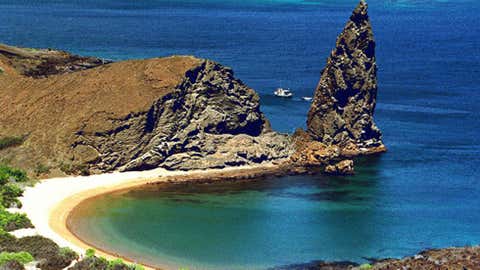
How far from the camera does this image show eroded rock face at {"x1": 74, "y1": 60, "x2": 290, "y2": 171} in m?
90.4

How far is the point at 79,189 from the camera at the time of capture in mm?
83938

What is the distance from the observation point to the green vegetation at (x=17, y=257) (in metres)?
55.7

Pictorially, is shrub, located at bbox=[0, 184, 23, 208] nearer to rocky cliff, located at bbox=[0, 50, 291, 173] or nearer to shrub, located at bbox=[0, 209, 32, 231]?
shrub, located at bbox=[0, 209, 32, 231]

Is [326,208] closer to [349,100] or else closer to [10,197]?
[349,100]

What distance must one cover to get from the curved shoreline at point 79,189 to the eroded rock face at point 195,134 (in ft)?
4.16

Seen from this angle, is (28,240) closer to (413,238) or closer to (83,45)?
(413,238)

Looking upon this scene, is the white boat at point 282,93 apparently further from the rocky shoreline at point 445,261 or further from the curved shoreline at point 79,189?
the rocky shoreline at point 445,261

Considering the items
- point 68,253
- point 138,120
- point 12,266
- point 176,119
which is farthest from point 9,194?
point 12,266

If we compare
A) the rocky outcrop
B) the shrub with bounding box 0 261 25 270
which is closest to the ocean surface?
the shrub with bounding box 0 261 25 270

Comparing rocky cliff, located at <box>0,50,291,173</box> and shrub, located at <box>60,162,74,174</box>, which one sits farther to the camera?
rocky cliff, located at <box>0,50,291,173</box>

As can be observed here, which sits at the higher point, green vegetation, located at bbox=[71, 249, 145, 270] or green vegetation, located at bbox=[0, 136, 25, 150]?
green vegetation, located at bbox=[0, 136, 25, 150]

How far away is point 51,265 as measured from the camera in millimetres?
58031

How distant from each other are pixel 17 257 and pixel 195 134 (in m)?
38.1

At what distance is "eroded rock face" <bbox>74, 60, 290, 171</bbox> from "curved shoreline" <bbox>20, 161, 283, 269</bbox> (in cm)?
127
